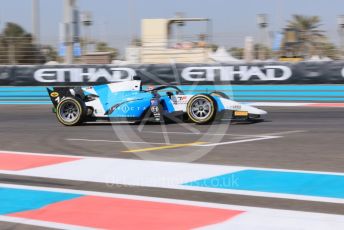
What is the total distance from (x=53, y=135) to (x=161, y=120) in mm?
2061

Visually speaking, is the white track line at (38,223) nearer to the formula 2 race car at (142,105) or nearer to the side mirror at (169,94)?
the formula 2 race car at (142,105)

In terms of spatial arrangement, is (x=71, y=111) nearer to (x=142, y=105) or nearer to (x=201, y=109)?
(x=142, y=105)

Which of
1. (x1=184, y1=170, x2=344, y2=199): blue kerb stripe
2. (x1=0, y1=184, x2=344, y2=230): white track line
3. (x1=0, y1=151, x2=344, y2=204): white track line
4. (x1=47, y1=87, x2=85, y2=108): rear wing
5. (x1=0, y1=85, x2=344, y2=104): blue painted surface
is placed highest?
(x1=47, y1=87, x2=85, y2=108): rear wing

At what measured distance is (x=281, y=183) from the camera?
230 inches

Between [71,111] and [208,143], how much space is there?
12.2 feet

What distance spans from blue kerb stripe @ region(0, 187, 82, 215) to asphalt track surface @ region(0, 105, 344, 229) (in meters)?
0.35

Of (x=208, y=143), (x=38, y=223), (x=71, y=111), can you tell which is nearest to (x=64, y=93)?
(x=71, y=111)

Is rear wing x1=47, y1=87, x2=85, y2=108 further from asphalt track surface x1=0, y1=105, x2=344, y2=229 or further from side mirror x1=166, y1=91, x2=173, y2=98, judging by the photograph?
side mirror x1=166, y1=91, x2=173, y2=98

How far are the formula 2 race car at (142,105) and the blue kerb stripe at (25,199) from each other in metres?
5.09

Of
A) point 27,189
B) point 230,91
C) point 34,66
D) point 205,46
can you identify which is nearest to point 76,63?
point 34,66

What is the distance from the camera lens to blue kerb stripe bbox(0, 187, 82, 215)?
506cm

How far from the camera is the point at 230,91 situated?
17.2 metres

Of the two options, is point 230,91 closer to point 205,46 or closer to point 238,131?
point 205,46

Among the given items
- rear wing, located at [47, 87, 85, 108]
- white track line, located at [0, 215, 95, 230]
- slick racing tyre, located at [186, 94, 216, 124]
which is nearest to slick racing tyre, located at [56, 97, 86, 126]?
rear wing, located at [47, 87, 85, 108]
